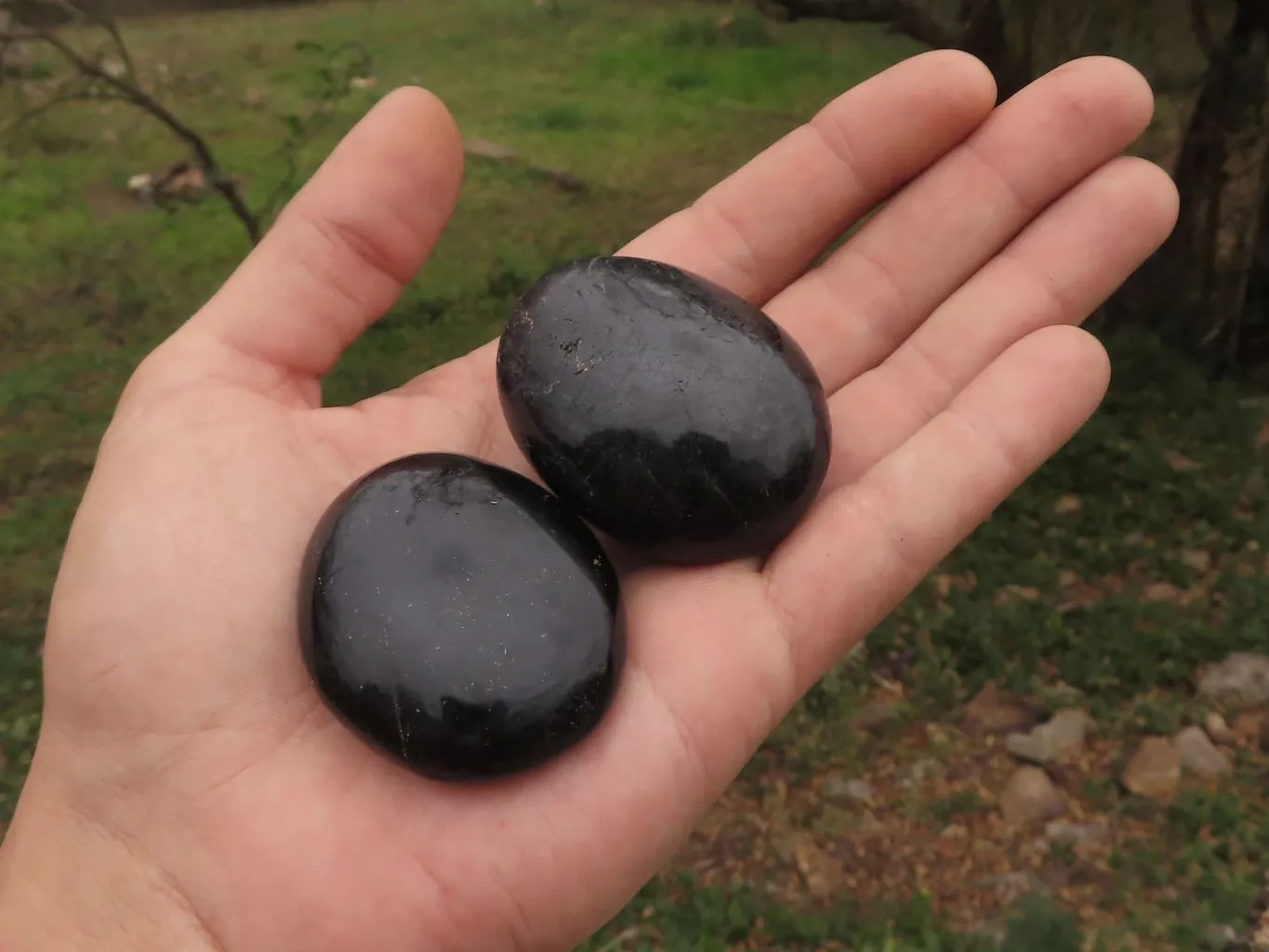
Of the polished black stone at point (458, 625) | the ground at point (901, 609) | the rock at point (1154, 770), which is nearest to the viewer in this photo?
the polished black stone at point (458, 625)

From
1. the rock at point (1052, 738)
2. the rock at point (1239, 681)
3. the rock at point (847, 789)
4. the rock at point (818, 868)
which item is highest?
the rock at point (1239, 681)

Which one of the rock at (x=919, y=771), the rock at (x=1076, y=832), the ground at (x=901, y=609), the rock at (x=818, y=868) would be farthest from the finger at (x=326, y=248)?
the rock at (x=1076, y=832)

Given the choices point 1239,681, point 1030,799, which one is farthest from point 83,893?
point 1239,681

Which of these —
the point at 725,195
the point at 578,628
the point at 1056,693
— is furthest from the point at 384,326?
the point at 578,628

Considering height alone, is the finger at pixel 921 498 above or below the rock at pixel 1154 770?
above

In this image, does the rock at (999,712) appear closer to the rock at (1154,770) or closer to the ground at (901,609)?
the ground at (901,609)

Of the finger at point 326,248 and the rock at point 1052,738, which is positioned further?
the rock at point 1052,738
